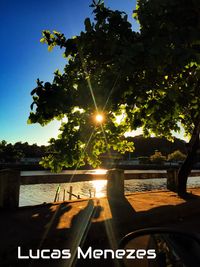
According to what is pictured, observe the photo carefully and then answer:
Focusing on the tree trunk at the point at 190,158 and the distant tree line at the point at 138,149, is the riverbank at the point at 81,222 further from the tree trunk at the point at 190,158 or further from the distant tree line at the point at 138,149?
the distant tree line at the point at 138,149

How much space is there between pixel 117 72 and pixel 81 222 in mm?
4150

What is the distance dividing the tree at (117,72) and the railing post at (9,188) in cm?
201

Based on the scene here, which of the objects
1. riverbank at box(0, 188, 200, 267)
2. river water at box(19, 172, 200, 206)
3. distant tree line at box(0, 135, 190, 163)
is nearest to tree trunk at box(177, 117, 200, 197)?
riverbank at box(0, 188, 200, 267)

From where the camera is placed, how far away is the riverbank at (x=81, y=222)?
643 centimetres

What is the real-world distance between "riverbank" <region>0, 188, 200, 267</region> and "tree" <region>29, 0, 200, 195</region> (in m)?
2.82

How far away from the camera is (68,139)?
12242 millimetres

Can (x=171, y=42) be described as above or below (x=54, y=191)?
above

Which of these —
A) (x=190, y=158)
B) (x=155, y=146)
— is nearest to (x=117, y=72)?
(x=190, y=158)

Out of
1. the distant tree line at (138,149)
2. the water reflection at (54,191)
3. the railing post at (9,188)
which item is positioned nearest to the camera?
the railing post at (9,188)

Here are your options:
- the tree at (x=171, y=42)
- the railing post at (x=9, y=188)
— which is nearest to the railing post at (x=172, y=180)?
the tree at (x=171, y=42)

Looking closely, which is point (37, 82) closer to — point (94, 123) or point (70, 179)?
point (94, 123)

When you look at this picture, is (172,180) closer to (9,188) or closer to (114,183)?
(114,183)

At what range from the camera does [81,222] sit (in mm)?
8047

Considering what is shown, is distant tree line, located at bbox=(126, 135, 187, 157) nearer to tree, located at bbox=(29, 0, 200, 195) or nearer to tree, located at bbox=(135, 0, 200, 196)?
tree, located at bbox=(29, 0, 200, 195)
